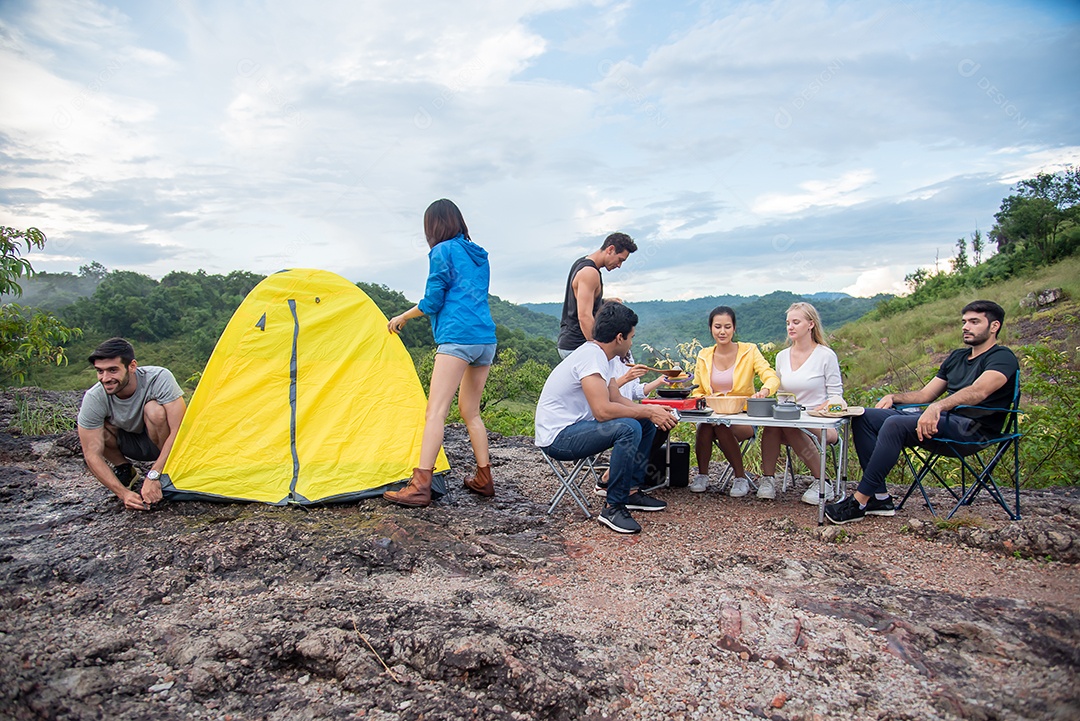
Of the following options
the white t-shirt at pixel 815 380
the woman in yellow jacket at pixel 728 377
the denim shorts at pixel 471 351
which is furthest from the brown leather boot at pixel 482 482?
the white t-shirt at pixel 815 380

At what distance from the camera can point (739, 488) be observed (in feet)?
15.6

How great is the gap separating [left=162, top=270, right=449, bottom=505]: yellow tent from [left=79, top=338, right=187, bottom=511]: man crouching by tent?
13 centimetres

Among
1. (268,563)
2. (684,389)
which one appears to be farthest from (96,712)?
(684,389)

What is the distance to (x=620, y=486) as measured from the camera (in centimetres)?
398

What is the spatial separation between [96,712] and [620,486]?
2652 mm

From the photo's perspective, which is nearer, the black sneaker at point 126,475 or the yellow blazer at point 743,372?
the black sneaker at point 126,475

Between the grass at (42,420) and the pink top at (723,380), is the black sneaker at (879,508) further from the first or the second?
the grass at (42,420)

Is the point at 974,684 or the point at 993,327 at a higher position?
the point at 993,327

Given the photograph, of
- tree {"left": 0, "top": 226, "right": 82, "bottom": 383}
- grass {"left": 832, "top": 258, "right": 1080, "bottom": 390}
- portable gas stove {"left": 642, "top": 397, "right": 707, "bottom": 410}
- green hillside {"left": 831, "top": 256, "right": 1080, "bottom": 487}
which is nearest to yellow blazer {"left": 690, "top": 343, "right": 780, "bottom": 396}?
portable gas stove {"left": 642, "top": 397, "right": 707, "bottom": 410}

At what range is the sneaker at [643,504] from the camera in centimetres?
437

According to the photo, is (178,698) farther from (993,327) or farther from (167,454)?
(993,327)

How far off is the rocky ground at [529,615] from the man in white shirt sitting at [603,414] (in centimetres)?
35

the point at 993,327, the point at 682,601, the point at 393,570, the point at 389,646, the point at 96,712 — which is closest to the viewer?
the point at 96,712

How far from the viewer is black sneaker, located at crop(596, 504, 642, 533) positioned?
3918mm
